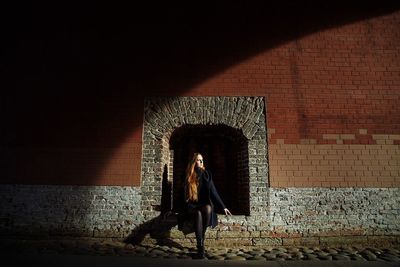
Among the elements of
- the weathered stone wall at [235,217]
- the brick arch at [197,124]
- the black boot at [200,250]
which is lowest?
the black boot at [200,250]

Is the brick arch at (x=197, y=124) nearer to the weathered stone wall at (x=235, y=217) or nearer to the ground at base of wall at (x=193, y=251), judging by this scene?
the weathered stone wall at (x=235, y=217)

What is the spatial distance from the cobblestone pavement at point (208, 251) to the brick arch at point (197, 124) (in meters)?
0.82

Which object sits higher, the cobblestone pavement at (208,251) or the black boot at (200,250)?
the black boot at (200,250)

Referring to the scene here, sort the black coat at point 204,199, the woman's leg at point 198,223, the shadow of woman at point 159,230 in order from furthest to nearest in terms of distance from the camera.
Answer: the shadow of woman at point 159,230
the black coat at point 204,199
the woman's leg at point 198,223

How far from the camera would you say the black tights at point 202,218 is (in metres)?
3.89

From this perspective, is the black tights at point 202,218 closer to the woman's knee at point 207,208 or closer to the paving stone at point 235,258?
the woman's knee at point 207,208

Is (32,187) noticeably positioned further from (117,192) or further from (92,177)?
(117,192)

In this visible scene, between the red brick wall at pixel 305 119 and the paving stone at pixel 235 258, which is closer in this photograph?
the paving stone at pixel 235 258

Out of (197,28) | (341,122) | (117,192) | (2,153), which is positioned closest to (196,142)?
(117,192)

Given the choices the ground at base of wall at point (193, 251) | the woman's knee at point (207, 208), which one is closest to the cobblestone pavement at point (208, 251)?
the ground at base of wall at point (193, 251)

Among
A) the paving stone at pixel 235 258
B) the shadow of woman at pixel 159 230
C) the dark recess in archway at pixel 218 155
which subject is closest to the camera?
the paving stone at pixel 235 258

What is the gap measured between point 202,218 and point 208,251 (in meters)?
0.51

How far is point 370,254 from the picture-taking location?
395 centimetres

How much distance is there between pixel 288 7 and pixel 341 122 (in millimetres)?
2276
